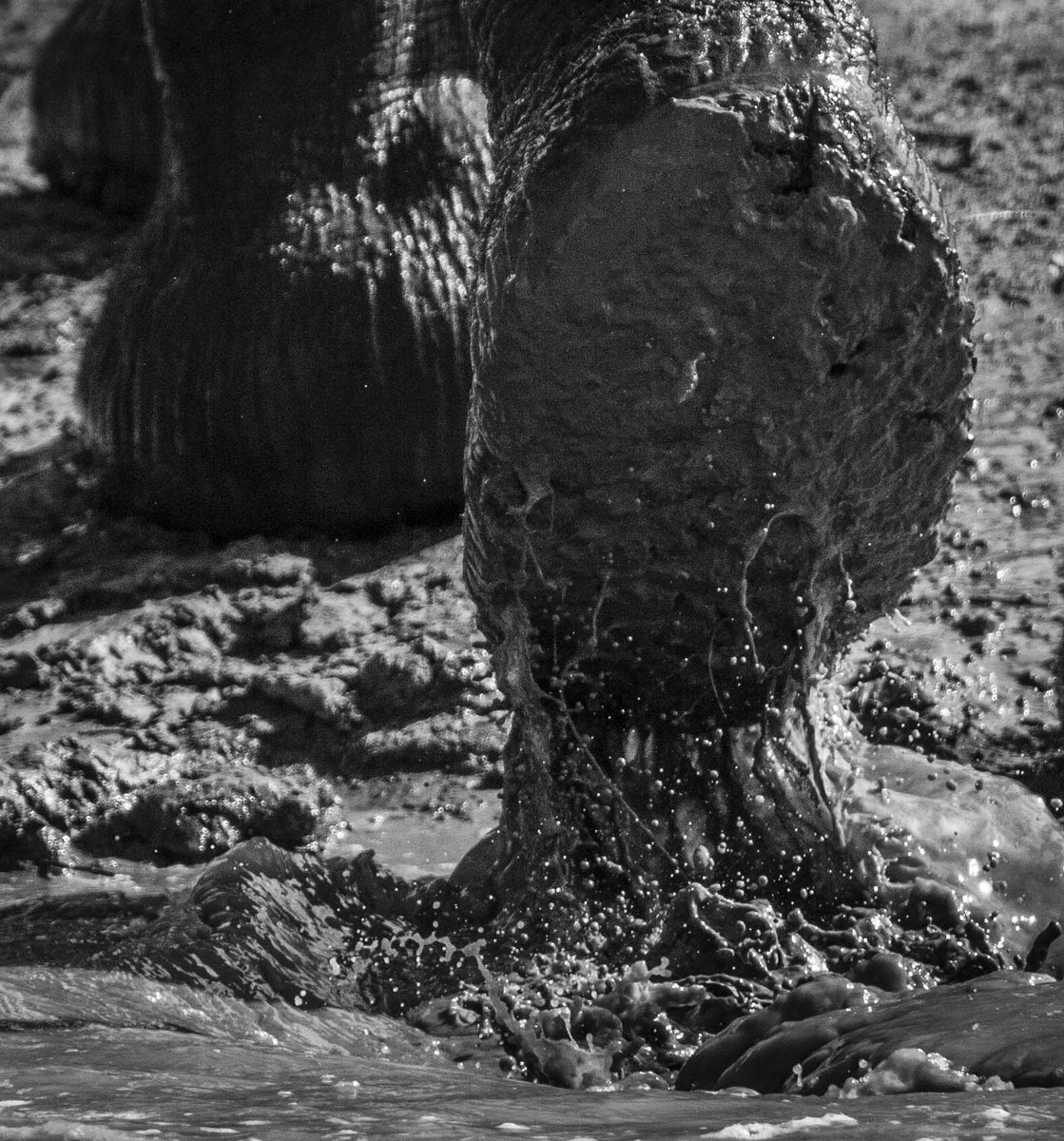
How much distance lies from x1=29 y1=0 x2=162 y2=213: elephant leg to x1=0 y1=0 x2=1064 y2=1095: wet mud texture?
128 centimetres

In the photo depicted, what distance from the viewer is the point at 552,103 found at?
2699mm

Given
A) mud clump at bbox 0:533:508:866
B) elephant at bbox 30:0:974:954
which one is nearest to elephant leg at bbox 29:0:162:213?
mud clump at bbox 0:533:508:866

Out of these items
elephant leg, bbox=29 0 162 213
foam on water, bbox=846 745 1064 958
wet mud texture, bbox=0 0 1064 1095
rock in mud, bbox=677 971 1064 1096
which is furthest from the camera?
elephant leg, bbox=29 0 162 213

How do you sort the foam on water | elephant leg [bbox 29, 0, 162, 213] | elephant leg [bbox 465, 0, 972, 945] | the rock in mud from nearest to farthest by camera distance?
the rock in mud, elephant leg [bbox 465, 0, 972, 945], the foam on water, elephant leg [bbox 29, 0, 162, 213]

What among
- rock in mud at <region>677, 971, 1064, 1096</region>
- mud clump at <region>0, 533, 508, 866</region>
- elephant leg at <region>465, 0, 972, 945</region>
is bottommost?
mud clump at <region>0, 533, 508, 866</region>

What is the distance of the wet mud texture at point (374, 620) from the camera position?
3635 mm

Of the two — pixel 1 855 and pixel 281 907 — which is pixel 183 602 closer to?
pixel 1 855

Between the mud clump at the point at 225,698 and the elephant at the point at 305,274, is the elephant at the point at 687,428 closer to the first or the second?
the mud clump at the point at 225,698

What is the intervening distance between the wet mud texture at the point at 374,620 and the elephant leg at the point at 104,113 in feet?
4.20

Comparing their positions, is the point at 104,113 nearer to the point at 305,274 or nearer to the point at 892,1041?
the point at 305,274

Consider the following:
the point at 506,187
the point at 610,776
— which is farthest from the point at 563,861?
the point at 506,187

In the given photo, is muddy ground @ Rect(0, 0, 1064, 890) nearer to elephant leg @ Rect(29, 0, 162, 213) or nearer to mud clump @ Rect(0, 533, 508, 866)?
mud clump @ Rect(0, 533, 508, 866)

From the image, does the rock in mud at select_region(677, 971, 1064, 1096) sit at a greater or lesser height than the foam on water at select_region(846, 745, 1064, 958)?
greater

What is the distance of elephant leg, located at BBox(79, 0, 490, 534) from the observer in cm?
462
